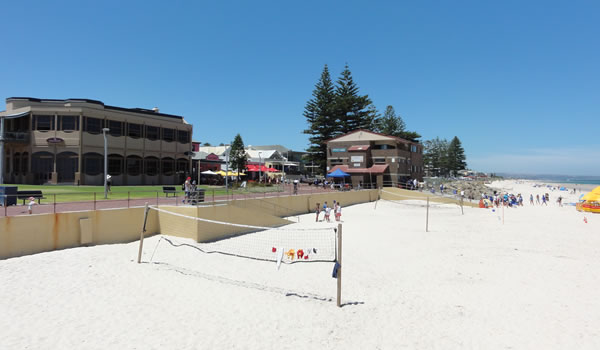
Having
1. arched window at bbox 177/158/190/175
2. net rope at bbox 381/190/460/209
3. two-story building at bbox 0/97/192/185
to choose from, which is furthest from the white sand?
arched window at bbox 177/158/190/175

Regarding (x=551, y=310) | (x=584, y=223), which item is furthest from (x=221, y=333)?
(x=584, y=223)

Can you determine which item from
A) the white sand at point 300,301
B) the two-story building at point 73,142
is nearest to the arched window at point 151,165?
the two-story building at point 73,142

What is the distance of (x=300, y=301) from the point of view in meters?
8.82

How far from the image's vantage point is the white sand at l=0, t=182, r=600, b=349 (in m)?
6.79

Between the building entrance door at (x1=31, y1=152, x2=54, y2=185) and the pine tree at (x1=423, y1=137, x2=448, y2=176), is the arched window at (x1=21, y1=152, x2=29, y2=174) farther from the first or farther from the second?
the pine tree at (x1=423, y1=137, x2=448, y2=176)

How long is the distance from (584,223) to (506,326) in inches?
906

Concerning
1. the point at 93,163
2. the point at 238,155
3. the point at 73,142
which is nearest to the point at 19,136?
the point at 73,142

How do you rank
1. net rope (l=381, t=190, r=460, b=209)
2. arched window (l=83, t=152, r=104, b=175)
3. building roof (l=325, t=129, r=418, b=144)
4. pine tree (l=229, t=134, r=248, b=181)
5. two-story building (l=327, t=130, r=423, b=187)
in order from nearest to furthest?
arched window (l=83, t=152, r=104, b=175) < net rope (l=381, t=190, r=460, b=209) < two-story building (l=327, t=130, r=423, b=187) < building roof (l=325, t=129, r=418, b=144) < pine tree (l=229, t=134, r=248, b=181)

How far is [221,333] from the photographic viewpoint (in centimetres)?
699

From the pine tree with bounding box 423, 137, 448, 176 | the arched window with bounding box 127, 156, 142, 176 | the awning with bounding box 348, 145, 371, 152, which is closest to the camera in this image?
the arched window with bounding box 127, 156, 142, 176

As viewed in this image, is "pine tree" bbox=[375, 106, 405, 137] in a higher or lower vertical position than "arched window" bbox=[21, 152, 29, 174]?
higher

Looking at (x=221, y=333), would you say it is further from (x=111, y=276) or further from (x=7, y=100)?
(x=7, y=100)

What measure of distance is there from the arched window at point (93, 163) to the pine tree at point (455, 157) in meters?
101

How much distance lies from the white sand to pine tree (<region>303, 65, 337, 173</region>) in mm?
42526
